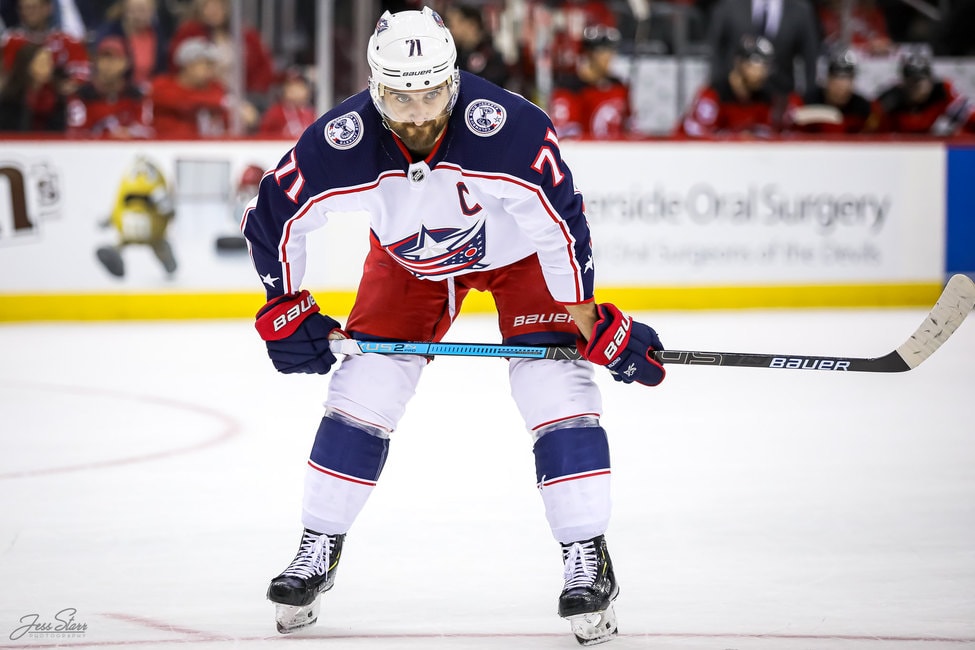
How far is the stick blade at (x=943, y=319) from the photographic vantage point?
2646mm

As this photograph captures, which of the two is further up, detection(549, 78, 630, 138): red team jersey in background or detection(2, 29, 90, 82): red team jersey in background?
detection(2, 29, 90, 82): red team jersey in background

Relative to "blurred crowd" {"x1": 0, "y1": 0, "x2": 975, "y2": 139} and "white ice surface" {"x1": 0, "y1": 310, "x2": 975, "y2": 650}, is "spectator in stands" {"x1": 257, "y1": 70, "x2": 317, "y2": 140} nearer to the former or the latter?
"blurred crowd" {"x1": 0, "y1": 0, "x2": 975, "y2": 139}

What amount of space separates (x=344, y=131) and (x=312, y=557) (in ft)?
2.57

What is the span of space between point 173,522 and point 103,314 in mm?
4233

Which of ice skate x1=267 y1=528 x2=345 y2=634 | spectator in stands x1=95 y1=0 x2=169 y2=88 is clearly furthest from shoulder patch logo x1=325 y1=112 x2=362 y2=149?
spectator in stands x1=95 y1=0 x2=169 y2=88

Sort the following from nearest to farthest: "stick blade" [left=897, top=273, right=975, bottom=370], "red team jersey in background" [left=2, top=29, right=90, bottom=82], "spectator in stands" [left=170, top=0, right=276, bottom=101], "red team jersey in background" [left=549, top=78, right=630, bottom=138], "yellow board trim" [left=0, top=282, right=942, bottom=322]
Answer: "stick blade" [left=897, top=273, right=975, bottom=370], "yellow board trim" [left=0, top=282, right=942, bottom=322], "red team jersey in background" [left=2, top=29, right=90, bottom=82], "spectator in stands" [left=170, top=0, right=276, bottom=101], "red team jersey in background" [left=549, top=78, right=630, bottom=138]

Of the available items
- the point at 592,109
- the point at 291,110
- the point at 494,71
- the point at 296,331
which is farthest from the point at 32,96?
the point at 296,331

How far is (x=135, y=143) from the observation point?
7133 millimetres

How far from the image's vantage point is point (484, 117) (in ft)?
7.61

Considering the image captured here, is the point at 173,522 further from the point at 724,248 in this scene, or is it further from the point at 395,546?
the point at 724,248

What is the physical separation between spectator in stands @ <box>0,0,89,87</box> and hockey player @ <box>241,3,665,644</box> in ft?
17.8

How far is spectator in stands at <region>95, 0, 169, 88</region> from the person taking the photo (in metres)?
7.81

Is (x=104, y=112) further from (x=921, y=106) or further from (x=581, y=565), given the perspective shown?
(x=581, y=565)

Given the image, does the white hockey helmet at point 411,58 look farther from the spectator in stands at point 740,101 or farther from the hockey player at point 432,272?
the spectator in stands at point 740,101
